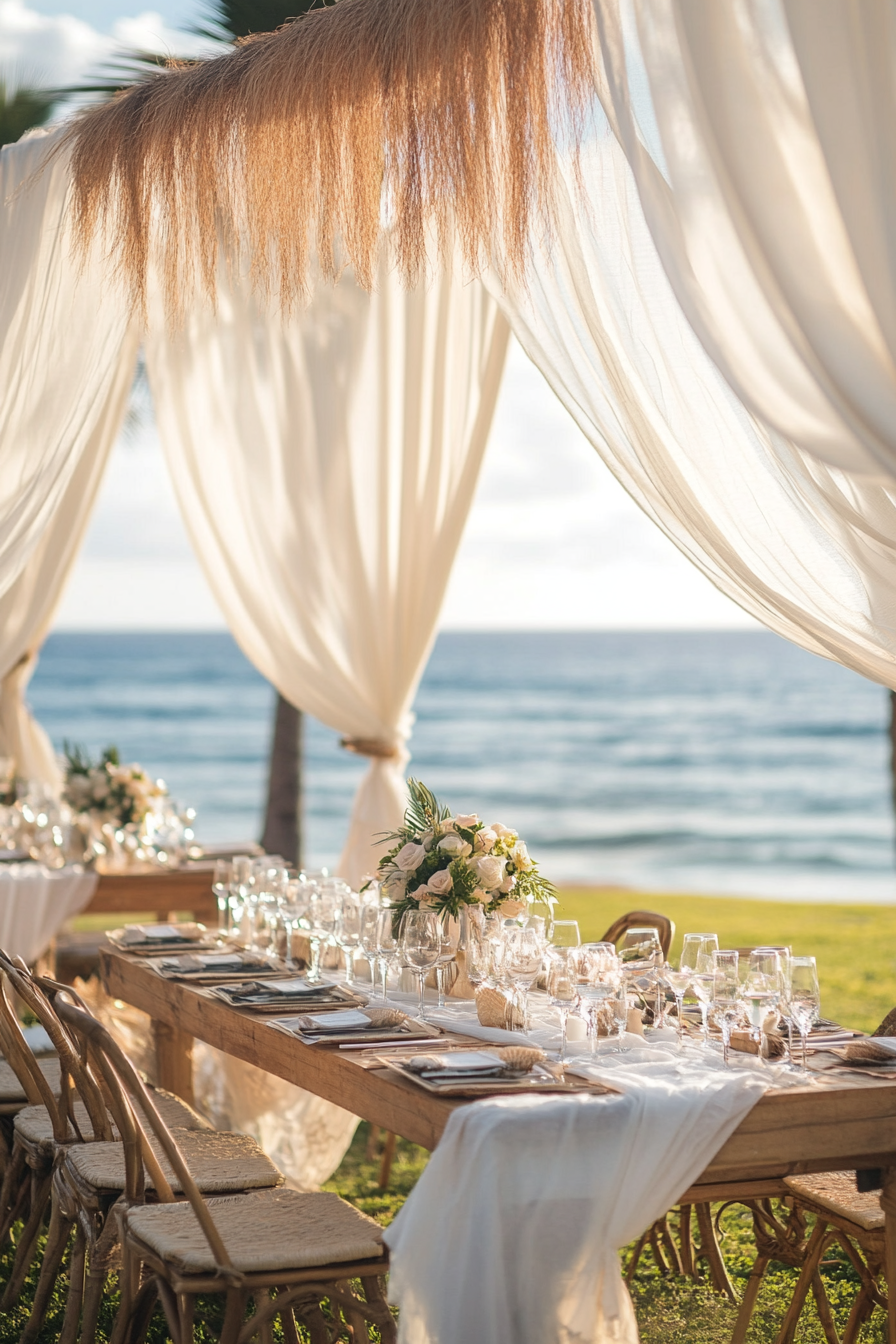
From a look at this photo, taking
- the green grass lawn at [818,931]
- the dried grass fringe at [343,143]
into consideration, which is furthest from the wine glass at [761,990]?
the green grass lawn at [818,931]

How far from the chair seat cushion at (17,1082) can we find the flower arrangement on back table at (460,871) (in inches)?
50.7

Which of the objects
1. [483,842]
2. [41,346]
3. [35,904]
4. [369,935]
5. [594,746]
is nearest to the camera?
[369,935]

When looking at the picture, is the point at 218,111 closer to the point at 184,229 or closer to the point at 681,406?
the point at 184,229

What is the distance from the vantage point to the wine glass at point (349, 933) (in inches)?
147

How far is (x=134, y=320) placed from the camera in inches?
193

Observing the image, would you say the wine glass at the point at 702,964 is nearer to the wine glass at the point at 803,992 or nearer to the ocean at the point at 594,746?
the wine glass at the point at 803,992

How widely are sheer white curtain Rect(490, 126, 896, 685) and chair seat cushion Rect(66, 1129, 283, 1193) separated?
5.44ft

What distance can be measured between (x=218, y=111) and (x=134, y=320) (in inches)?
39.3

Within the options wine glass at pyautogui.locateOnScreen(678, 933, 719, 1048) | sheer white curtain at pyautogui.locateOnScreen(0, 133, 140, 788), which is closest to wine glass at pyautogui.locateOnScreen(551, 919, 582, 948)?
wine glass at pyautogui.locateOnScreen(678, 933, 719, 1048)

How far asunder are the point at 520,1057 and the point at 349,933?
3.78 feet

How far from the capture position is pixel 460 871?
3.55 metres

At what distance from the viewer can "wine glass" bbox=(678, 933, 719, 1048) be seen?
2836 mm

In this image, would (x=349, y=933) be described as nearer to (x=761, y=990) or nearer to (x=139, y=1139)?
(x=139, y=1139)

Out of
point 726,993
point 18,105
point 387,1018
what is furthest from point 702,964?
point 18,105
